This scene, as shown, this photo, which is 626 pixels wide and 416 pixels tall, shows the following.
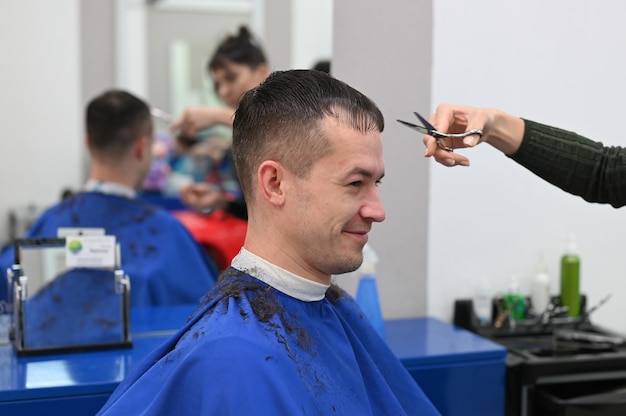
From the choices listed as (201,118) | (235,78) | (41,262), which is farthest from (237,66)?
(41,262)

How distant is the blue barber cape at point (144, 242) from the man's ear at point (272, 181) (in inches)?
51.4

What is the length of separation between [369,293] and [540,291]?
65 cm

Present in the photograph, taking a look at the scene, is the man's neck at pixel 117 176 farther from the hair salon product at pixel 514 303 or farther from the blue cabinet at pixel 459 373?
the hair salon product at pixel 514 303

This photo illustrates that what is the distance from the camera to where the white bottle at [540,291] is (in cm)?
237

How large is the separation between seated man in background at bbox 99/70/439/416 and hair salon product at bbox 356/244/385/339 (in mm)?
500

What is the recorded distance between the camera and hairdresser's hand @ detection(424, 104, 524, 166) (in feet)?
5.08

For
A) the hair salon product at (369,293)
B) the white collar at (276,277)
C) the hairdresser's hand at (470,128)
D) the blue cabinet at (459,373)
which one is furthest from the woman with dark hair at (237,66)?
the white collar at (276,277)

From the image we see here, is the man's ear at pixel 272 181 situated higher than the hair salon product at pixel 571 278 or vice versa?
the man's ear at pixel 272 181

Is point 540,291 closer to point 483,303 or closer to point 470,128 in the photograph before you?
point 483,303

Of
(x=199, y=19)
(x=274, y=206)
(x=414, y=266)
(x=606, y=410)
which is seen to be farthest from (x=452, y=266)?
(x=199, y=19)

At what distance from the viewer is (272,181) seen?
1.43 m

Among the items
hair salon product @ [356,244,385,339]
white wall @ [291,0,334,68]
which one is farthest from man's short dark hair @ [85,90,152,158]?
white wall @ [291,0,334,68]

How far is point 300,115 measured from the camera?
4.67 ft

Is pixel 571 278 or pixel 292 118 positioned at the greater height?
pixel 292 118
